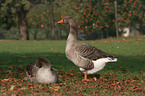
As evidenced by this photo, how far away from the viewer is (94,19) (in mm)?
47750

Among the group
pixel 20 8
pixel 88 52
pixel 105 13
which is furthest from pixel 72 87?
pixel 20 8

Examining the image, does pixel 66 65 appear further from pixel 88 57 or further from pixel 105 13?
pixel 105 13

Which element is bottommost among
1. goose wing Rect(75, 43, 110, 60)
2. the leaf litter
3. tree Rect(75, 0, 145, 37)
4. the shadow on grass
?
the shadow on grass

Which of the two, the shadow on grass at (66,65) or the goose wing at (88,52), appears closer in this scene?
the goose wing at (88,52)

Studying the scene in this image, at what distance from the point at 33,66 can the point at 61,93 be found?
214 centimetres

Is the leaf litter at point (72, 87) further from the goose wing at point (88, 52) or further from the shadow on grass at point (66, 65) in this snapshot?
the shadow on grass at point (66, 65)

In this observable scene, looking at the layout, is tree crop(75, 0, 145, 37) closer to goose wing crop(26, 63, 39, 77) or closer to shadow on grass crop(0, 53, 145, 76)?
shadow on grass crop(0, 53, 145, 76)

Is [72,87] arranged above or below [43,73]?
below

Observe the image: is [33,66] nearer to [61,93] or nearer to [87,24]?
[61,93]

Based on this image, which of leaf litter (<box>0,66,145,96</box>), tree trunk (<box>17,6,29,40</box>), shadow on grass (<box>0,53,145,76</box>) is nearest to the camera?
leaf litter (<box>0,66,145,96</box>)

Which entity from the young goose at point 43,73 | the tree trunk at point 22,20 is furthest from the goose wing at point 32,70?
the tree trunk at point 22,20

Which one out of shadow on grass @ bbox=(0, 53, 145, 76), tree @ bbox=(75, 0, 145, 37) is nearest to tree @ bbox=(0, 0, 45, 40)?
tree @ bbox=(75, 0, 145, 37)

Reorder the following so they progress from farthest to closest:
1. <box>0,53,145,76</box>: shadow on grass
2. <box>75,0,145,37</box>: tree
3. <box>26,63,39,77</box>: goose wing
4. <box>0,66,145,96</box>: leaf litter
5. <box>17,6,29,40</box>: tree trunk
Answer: <box>17,6,29,40</box>: tree trunk
<box>75,0,145,37</box>: tree
<box>0,53,145,76</box>: shadow on grass
<box>26,63,39,77</box>: goose wing
<box>0,66,145,96</box>: leaf litter

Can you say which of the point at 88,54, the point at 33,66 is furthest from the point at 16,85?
the point at 88,54
